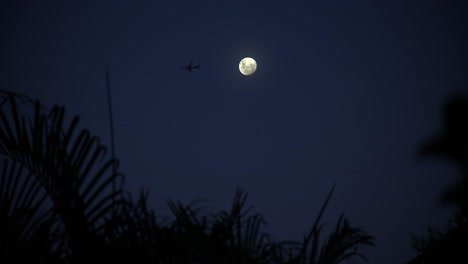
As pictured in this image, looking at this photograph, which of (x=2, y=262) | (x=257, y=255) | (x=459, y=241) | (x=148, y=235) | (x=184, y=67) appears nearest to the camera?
(x=2, y=262)

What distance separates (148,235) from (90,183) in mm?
602

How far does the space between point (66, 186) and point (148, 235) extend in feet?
2.19

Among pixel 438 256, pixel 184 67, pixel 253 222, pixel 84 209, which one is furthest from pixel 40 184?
pixel 184 67

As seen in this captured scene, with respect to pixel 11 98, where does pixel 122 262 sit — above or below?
below

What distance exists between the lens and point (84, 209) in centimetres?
158

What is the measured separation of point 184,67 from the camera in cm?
1593

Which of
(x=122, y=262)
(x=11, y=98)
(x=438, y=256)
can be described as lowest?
(x=438, y=256)

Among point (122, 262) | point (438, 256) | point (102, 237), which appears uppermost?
point (102, 237)

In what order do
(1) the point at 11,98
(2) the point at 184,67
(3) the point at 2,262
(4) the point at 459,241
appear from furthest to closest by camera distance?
1. (2) the point at 184,67
2. (4) the point at 459,241
3. (1) the point at 11,98
4. (3) the point at 2,262

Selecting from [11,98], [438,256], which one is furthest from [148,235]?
[438,256]

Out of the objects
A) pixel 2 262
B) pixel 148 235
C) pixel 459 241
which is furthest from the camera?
pixel 459 241

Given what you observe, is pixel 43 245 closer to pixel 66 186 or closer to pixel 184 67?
pixel 66 186

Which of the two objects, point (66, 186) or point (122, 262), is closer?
point (66, 186)

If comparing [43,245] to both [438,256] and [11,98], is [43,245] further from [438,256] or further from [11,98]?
[438,256]
